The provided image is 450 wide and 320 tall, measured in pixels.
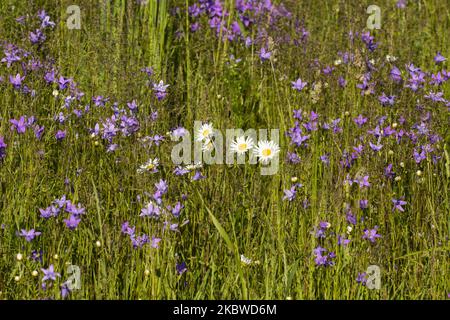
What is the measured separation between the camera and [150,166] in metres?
2.70

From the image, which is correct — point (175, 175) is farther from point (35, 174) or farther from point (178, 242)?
point (35, 174)

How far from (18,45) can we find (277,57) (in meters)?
1.23

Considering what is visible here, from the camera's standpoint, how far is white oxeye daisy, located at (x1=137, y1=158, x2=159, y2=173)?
267cm

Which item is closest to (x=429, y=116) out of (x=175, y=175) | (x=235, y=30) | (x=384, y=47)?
(x=384, y=47)

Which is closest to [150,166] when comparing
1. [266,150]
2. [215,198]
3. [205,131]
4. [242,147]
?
[215,198]

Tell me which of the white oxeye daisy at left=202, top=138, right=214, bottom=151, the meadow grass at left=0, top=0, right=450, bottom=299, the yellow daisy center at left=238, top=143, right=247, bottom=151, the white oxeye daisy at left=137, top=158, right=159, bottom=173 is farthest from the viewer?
the yellow daisy center at left=238, top=143, right=247, bottom=151

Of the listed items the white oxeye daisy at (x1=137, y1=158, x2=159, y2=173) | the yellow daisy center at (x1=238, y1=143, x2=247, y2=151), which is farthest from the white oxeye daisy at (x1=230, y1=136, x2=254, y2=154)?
the white oxeye daisy at (x1=137, y1=158, x2=159, y2=173)

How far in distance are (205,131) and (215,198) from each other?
15.3 inches

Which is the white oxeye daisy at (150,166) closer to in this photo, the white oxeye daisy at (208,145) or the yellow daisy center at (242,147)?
the white oxeye daisy at (208,145)

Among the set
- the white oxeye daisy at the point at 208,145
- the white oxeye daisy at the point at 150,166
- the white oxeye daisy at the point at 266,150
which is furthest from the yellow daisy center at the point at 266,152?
the white oxeye daisy at the point at 150,166

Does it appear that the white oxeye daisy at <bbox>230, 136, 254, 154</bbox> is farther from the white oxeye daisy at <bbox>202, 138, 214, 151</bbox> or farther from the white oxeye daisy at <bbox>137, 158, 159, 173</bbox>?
the white oxeye daisy at <bbox>137, 158, 159, 173</bbox>

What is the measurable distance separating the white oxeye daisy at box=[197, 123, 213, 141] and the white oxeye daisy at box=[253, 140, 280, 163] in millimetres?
224

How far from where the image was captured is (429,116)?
3.10 meters

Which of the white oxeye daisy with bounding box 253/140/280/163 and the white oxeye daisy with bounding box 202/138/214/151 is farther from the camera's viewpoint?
the white oxeye daisy with bounding box 253/140/280/163
